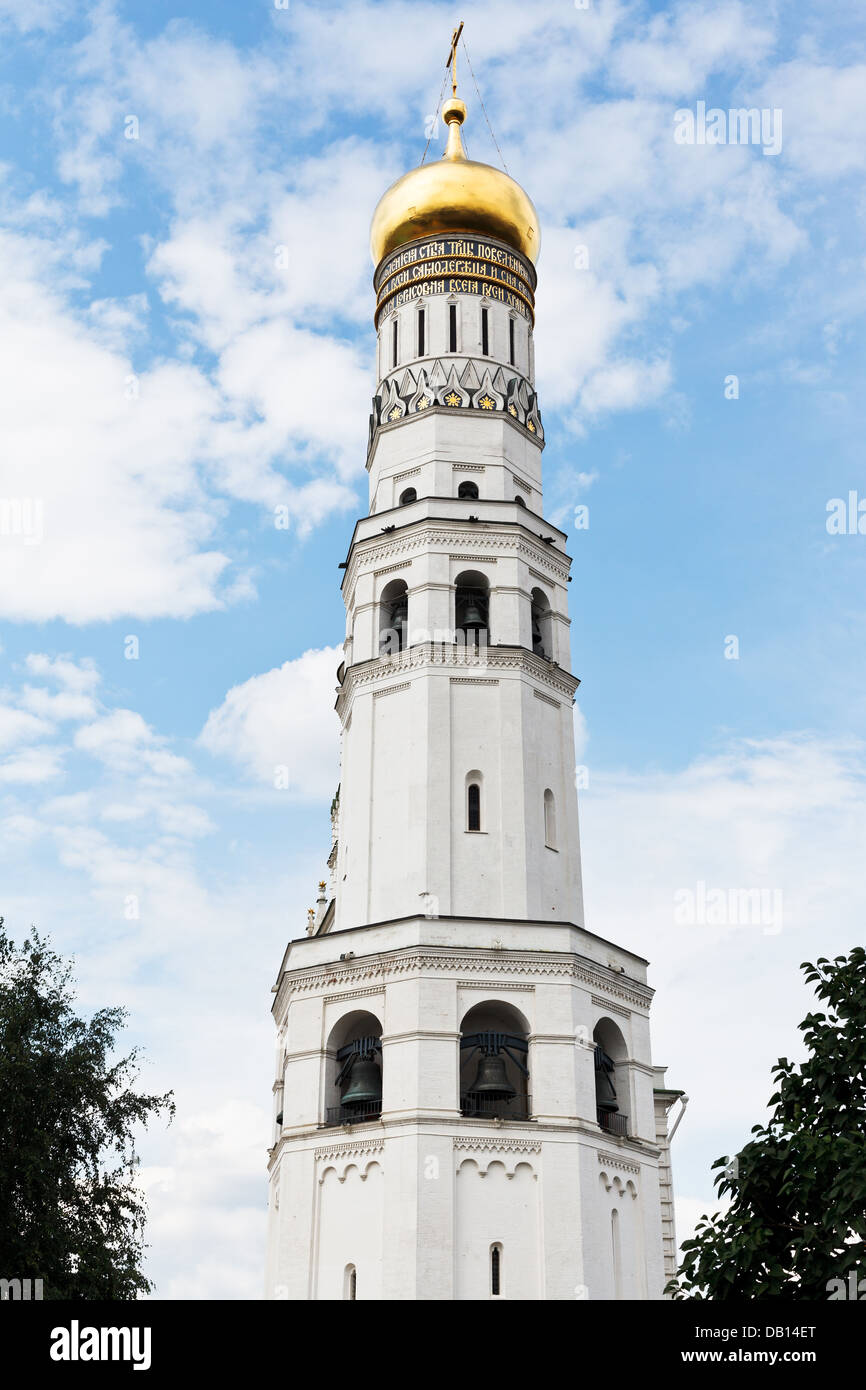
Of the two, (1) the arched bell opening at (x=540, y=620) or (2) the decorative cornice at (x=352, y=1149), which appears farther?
(1) the arched bell opening at (x=540, y=620)

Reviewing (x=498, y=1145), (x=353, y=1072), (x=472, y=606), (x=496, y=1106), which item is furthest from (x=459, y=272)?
(x=498, y=1145)

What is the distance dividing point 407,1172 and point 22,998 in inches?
277

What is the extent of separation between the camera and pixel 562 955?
26.2 meters

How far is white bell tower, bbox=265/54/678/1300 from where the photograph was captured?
24.5 meters

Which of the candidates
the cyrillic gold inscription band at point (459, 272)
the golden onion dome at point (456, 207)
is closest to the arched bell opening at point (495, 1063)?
the cyrillic gold inscription band at point (459, 272)

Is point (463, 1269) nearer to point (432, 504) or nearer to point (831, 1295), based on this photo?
point (831, 1295)

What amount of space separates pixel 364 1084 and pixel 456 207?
19.6 metres

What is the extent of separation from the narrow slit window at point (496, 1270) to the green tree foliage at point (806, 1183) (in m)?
9.30

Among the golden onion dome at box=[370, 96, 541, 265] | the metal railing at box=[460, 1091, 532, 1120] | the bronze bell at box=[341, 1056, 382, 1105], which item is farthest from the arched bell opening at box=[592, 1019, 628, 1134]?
the golden onion dome at box=[370, 96, 541, 265]

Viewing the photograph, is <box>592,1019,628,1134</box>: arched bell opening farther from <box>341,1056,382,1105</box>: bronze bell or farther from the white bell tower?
<box>341,1056,382,1105</box>: bronze bell

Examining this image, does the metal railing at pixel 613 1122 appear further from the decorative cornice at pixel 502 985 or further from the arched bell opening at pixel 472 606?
the arched bell opening at pixel 472 606

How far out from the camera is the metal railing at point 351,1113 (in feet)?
83.9
